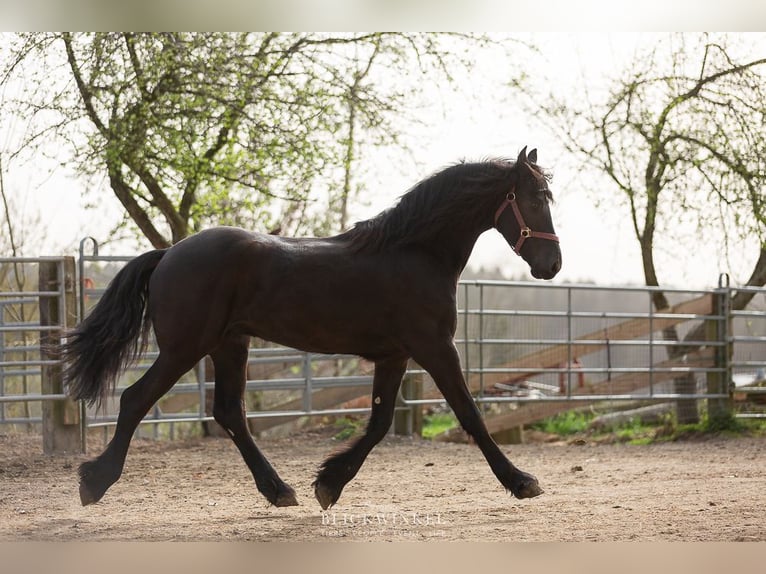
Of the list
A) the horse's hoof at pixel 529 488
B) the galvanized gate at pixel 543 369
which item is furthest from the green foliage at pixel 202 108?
the horse's hoof at pixel 529 488

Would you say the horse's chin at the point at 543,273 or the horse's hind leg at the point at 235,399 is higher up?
the horse's chin at the point at 543,273

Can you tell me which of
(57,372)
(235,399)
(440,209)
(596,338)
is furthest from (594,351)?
(235,399)

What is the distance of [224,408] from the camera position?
16.8 ft

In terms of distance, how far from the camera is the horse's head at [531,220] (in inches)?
186

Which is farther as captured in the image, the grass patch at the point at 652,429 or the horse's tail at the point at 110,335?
the grass patch at the point at 652,429

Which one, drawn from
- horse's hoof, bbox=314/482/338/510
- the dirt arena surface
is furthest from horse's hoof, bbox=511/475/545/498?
horse's hoof, bbox=314/482/338/510

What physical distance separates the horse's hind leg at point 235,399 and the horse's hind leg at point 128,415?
1.07 feet

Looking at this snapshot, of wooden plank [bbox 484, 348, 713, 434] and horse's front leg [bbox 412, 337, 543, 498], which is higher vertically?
horse's front leg [bbox 412, 337, 543, 498]

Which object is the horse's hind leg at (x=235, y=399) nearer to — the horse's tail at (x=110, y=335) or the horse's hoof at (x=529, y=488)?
the horse's tail at (x=110, y=335)

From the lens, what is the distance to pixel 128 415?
479cm

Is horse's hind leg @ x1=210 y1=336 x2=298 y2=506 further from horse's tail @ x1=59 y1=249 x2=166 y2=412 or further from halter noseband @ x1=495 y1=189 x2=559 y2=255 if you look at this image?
halter noseband @ x1=495 y1=189 x2=559 y2=255

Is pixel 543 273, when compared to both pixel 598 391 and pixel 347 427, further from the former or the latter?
pixel 598 391

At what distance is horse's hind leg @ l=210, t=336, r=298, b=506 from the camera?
5.03m

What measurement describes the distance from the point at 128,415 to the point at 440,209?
189 centimetres
